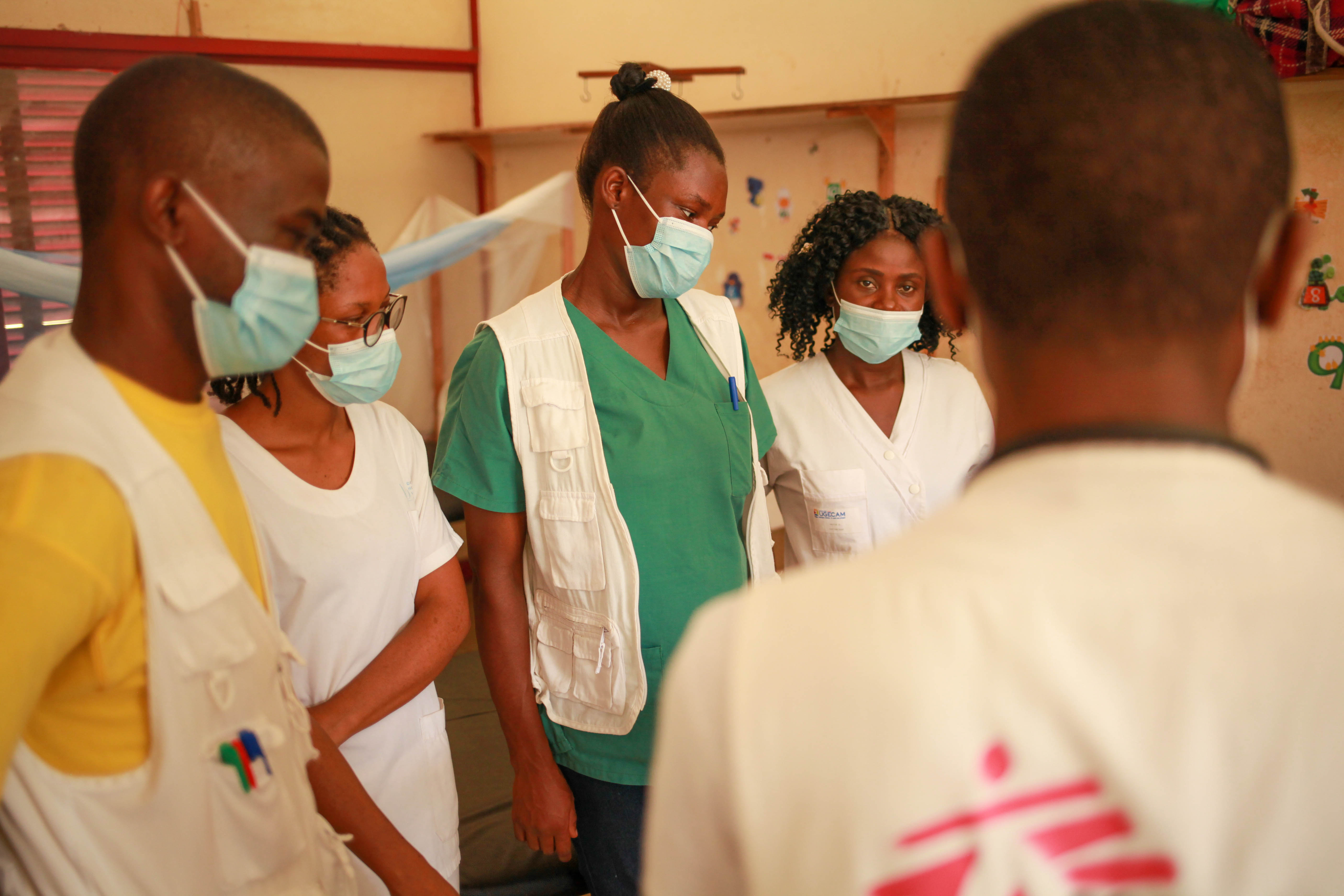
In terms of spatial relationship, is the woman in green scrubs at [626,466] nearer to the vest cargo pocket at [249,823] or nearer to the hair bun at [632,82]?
the hair bun at [632,82]

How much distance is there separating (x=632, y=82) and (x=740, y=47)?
11.0 ft

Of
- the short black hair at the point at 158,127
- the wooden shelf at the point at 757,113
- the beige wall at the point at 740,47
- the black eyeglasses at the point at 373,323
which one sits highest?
the beige wall at the point at 740,47

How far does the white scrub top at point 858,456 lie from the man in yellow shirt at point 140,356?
1.12 metres

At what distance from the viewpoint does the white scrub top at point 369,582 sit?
1.33m

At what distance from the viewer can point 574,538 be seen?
1.43m

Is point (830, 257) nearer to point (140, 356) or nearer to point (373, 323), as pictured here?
point (373, 323)

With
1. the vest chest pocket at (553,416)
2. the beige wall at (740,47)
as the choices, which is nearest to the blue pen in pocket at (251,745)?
the vest chest pocket at (553,416)

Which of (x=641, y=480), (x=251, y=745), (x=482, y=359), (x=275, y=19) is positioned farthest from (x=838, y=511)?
(x=275, y=19)

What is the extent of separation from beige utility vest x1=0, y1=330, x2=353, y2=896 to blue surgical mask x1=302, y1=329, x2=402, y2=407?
1.94 feet

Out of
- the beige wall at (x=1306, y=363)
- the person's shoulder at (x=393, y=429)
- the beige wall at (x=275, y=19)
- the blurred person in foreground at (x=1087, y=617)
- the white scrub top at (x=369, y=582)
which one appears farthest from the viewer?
the beige wall at (x=275, y=19)

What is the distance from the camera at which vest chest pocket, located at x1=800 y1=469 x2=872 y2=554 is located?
1.78 metres

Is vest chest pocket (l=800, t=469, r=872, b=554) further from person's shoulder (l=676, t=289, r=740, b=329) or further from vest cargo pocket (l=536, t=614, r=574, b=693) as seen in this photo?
vest cargo pocket (l=536, t=614, r=574, b=693)

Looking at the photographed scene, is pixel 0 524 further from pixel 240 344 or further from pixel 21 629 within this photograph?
pixel 240 344

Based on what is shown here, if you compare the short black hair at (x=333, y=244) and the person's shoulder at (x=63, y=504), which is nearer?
the person's shoulder at (x=63, y=504)
